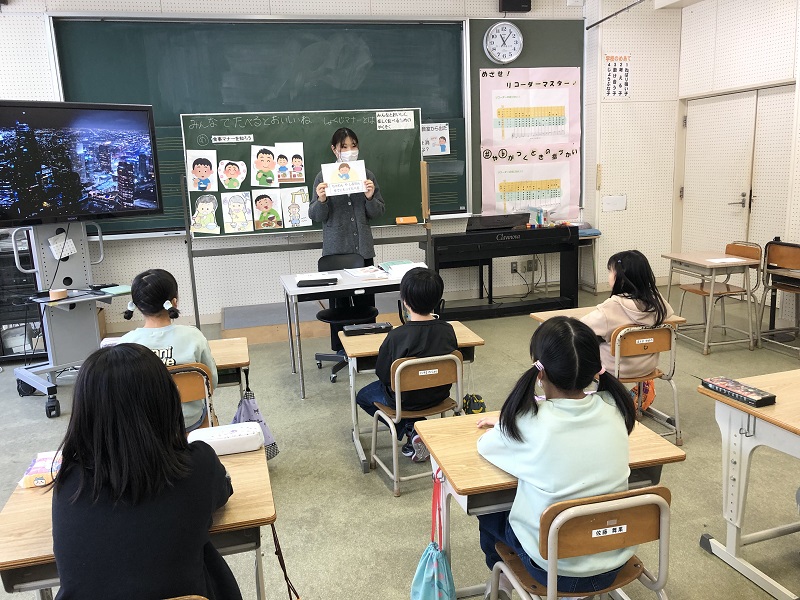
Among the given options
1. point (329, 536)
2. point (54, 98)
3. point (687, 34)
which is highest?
point (687, 34)

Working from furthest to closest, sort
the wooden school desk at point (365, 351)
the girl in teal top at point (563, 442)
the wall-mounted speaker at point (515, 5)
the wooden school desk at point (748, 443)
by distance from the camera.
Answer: the wall-mounted speaker at point (515, 5) < the wooden school desk at point (365, 351) < the wooden school desk at point (748, 443) < the girl in teal top at point (563, 442)

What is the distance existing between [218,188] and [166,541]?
15.6 feet

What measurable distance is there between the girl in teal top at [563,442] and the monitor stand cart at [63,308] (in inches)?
142

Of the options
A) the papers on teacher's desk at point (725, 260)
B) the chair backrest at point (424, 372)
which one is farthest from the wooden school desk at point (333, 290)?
the papers on teacher's desk at point (725, 260)

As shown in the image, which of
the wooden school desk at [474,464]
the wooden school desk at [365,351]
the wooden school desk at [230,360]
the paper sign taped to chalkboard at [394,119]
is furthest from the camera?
the paper sign taped to chalkboard at [394,119]

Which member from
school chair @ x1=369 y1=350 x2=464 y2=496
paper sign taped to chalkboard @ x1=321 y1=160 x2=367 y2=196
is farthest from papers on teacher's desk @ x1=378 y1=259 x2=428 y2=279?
school chair @ x1=369 y1=350 x2=464 y2=496

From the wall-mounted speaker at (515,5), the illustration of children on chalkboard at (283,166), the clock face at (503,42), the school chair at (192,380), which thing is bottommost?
the school chair at (192,380)

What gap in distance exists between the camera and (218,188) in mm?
5602

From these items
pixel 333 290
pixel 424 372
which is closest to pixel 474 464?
pixel 424 372

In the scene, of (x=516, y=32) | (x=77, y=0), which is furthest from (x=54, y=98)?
(x=516, y=32)

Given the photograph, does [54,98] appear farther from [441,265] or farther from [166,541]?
[166,541]

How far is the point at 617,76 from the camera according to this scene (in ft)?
21.6

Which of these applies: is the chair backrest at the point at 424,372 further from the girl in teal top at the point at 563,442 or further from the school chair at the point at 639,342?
the girl in teal top at the point at 563,442

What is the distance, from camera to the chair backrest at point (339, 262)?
480 cm
